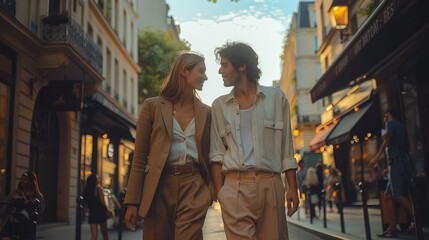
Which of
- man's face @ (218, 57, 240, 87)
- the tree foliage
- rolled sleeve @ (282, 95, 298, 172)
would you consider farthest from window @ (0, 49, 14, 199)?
the tree foliage

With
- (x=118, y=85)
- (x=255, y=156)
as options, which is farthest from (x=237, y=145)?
(x=118, y=85)

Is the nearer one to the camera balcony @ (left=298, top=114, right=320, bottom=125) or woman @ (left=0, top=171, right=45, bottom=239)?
woman @ (left=0, top=171, right=45, bottom=239)

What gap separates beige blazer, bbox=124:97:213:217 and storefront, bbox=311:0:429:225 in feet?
11.9

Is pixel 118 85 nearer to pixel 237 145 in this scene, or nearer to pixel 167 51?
pixel 167 51

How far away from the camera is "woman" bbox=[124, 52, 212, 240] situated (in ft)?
10.9

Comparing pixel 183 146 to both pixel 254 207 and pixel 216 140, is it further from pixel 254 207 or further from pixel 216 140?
pixel 254 207

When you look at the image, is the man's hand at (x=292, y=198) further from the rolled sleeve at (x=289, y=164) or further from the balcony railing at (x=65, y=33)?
the balcony railing at (x=65, y=33)

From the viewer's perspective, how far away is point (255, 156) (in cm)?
316

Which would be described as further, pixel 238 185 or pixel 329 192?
pixel 329 192

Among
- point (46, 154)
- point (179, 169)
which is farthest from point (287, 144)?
point (46, 154)

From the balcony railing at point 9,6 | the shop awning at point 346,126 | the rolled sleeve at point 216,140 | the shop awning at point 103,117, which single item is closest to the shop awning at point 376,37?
the rolled sleeve at point 216,140

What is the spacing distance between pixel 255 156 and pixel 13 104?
34.5ft

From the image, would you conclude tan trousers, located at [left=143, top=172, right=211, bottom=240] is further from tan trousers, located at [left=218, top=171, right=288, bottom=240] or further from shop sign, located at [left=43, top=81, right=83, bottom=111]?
shop sign, located at [left=43, top=81, right=83, bottom=111]

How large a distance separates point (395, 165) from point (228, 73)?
535cm
